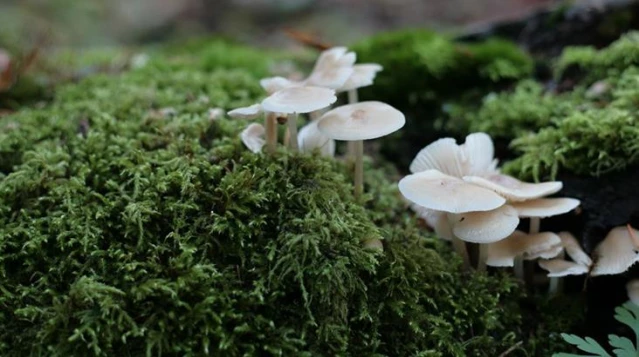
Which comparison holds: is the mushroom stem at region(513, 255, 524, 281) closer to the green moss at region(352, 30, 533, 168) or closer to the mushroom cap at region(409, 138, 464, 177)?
the mushroom cap at region(409, 138, 464, 177)

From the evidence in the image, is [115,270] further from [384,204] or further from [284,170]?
[384,204]

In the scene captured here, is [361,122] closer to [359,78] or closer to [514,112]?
[359,78]

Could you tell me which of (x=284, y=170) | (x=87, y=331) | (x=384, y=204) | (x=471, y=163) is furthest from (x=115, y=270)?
(x=471, y=163)

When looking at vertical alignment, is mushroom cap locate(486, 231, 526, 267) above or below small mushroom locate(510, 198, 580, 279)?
below

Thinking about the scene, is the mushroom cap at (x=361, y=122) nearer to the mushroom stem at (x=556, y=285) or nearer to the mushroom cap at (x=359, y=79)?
the mushroom cap at (x=359, y=79)

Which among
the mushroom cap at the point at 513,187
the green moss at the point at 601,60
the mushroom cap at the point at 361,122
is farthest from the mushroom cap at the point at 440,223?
the green moss at the point at 601,60

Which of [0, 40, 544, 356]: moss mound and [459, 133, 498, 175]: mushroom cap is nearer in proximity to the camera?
[0, 40, 544, 356]: moss mound

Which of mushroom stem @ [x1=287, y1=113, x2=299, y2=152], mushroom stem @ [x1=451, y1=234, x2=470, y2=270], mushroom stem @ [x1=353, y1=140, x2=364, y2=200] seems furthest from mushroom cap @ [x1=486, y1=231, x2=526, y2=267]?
mushroom stem @ [x1=287, y1=113, x2=299, y2=152]
